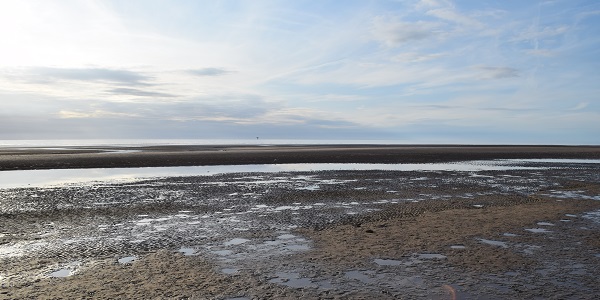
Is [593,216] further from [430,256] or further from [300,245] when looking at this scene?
[300,245]

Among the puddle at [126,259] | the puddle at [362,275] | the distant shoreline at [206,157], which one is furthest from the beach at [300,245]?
the distant shoreline at [206,157]

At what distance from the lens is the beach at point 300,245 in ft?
26.2

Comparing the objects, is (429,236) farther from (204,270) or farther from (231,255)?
(204,270)

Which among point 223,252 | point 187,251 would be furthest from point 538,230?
point 187,251

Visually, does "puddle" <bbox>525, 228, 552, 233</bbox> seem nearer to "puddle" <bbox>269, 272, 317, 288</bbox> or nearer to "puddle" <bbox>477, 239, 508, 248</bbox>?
"puddle" <bbox>477, 239, 508, 248</bbox>

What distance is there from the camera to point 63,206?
18094mm

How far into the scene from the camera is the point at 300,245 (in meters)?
11.4

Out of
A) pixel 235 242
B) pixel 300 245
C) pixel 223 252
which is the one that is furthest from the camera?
pixel 235 242

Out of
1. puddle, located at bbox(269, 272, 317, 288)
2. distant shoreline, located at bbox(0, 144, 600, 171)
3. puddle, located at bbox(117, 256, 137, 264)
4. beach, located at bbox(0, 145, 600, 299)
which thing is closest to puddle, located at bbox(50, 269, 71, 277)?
beach, located at bbox(0, 145, 600, 299)

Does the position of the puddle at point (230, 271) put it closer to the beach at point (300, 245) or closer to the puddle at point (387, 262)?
the beach at point (300, 245)

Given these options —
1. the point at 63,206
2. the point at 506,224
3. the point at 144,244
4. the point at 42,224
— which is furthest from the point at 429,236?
the point at 63,206

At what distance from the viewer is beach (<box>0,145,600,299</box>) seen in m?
7.99

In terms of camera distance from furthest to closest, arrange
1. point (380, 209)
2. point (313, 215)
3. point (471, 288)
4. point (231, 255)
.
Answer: point (380, 209) → point (313, 215) → point (231, 255) → point (471, 288)

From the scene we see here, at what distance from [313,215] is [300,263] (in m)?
6.31
